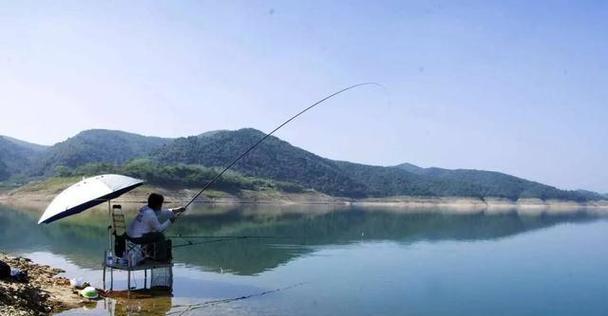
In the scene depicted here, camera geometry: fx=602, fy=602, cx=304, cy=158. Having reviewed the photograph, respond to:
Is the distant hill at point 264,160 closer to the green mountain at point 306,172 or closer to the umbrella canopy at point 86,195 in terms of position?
the green mountain at point 306,172

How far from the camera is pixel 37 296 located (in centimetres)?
1134

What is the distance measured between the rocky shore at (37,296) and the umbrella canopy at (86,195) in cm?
140

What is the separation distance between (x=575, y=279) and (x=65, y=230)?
26.5 meters

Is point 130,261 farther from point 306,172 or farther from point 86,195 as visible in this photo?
point 306,172

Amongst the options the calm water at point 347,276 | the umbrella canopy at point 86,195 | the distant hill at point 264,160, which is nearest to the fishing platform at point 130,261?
the calm water at point 347,276

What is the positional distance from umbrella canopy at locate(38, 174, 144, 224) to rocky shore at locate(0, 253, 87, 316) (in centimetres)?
140

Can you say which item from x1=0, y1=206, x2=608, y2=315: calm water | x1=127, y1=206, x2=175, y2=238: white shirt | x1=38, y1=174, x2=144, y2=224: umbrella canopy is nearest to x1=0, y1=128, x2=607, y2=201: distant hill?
x1=0, y1=206, x2=608, y2=315: calm water

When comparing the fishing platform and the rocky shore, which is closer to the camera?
the rocky shore

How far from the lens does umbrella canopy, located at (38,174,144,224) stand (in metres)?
11.9

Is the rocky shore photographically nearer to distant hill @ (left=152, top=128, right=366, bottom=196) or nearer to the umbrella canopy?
the umbrella canopy

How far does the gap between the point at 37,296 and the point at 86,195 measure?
2.11 m

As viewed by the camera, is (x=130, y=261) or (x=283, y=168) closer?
(x=130, y=261)

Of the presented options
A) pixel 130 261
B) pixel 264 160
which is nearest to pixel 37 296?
pixel 130 261

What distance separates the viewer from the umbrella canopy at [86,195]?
11.9 meters
